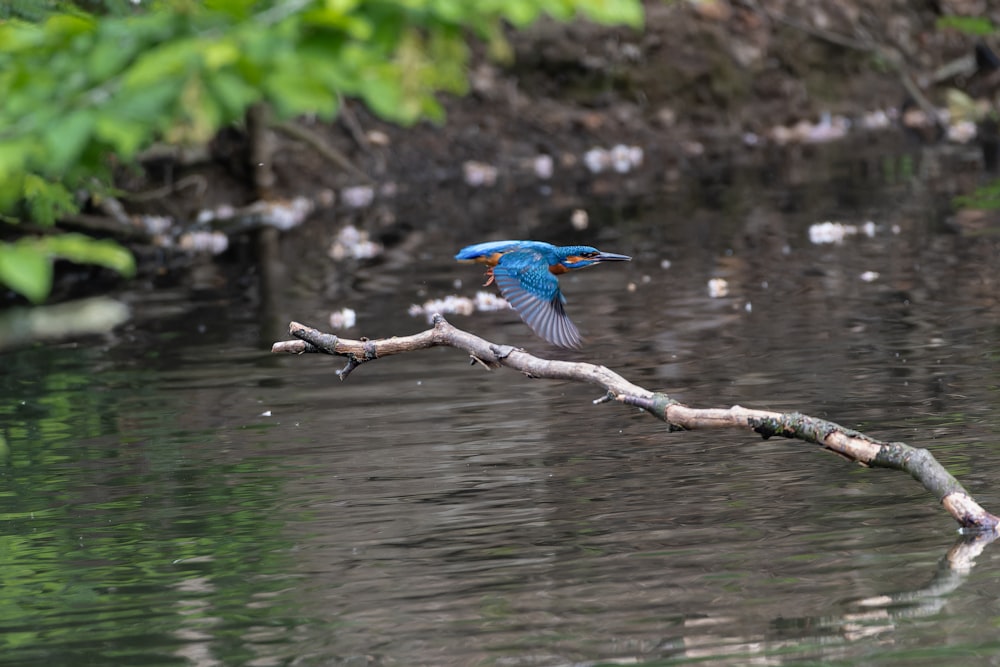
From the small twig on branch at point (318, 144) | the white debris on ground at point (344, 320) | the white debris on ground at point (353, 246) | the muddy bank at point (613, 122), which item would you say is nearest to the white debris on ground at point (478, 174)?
the muddy bank at point (613, 122)

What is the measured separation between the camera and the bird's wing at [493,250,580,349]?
7.00 m

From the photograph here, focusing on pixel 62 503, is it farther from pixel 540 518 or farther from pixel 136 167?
pixel 136 167

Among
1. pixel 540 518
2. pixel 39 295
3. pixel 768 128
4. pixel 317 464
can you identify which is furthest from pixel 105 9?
pixel 768 128

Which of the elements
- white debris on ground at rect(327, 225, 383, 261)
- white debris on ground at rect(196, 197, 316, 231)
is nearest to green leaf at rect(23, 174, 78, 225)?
white debris on ground at rect(327, 225, 383, 261)

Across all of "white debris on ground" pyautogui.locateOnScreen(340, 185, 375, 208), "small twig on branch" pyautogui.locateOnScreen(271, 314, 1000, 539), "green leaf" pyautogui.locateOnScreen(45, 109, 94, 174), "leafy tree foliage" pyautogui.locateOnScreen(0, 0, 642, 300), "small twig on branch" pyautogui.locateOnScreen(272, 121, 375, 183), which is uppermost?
"small twig on branch" pyautogui.locateOnScreen(272, 121, 375, 183)

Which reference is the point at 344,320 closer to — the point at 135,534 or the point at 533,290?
the point at 533,290

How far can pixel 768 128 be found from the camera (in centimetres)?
2211

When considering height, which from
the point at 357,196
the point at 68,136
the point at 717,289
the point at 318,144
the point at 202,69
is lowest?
the point at 717,289

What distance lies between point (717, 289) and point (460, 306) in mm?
1796

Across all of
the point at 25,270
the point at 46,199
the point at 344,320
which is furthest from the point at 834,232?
the point at 25,270

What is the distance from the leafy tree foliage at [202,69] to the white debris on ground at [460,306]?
6786mm

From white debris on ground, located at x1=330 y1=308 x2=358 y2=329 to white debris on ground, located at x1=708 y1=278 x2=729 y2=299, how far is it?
2.48 m

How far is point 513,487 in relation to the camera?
6352 millimetres

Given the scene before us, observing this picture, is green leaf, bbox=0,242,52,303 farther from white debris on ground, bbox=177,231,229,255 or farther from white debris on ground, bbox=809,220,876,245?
white debris on ground, bbox=177,231,229,255
